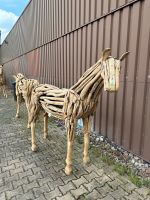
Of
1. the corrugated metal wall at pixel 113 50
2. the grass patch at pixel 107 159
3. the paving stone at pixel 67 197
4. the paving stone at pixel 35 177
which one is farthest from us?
the grass patch at pixel 107 159

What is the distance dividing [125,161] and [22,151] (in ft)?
6.74

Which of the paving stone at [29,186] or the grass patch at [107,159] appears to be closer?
the paving stone at [29,186]

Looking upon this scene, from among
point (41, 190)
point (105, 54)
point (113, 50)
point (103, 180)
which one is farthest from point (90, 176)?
point (113, 50)

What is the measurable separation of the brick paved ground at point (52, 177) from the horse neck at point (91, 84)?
125 cm

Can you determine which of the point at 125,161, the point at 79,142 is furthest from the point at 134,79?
the point at 79,142

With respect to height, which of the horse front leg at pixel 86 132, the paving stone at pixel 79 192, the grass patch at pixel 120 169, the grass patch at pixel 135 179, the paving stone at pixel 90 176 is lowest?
the paving stone at pixel 79 192

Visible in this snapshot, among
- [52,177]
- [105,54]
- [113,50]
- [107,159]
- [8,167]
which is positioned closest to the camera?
[105,54]

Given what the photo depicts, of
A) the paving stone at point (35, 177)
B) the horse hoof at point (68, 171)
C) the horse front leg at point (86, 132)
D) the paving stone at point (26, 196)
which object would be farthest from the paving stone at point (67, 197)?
the horse front leg at point (86, 132)

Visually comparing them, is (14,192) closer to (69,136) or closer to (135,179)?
(69,136)

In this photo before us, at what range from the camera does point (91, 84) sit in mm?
2703

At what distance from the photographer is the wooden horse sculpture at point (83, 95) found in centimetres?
229

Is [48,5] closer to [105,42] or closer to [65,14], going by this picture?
[65,14]

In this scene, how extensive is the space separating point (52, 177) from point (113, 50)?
105 inches

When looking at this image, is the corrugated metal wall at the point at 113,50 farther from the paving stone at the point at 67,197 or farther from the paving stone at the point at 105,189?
the paving stone at the point at 67,197
